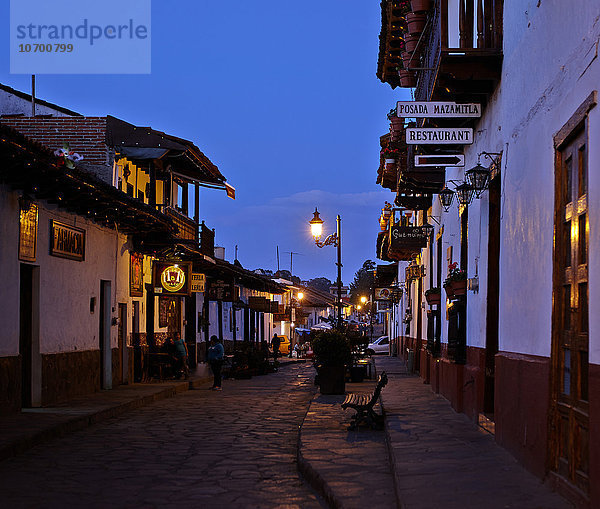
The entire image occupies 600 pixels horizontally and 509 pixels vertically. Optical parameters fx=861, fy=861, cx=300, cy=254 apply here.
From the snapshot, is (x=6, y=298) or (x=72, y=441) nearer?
(x=72, y=441)

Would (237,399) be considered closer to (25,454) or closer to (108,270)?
(108,270)

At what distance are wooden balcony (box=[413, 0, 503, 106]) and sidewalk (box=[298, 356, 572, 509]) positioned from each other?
15.7 ft

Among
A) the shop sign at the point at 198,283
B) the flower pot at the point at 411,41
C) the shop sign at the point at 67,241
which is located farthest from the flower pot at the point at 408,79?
the shop sign at the point at 198,283

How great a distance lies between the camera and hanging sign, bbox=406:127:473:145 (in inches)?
526

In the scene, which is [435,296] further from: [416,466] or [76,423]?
[416,466]

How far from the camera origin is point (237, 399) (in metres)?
20.0

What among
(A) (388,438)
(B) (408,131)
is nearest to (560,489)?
(A) (388,438)

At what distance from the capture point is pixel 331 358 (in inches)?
787

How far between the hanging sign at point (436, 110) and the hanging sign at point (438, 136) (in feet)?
1.93

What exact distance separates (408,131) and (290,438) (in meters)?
5.05

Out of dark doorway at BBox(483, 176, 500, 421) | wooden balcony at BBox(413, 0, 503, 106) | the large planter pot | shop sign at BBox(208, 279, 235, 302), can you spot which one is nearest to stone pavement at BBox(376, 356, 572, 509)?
dark doorway at BBox(483, 176, 500, 421)

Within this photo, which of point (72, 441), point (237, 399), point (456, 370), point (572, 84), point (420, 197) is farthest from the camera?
point (420, 197)

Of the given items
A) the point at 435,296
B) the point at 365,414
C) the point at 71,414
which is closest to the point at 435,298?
the point at 435,296

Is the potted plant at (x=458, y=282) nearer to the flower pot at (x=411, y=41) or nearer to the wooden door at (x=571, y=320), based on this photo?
the flower pot at (x=411, y=41)
